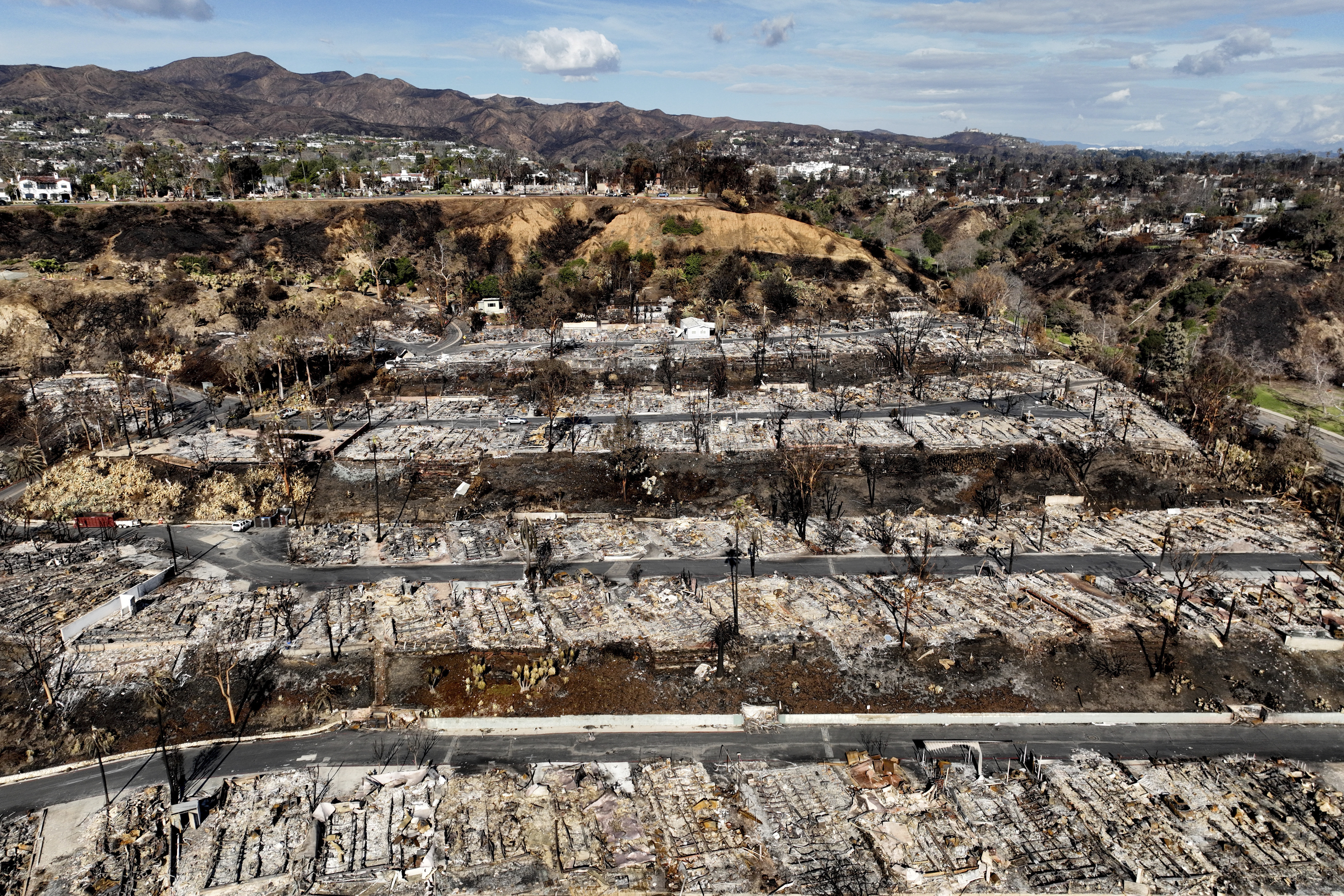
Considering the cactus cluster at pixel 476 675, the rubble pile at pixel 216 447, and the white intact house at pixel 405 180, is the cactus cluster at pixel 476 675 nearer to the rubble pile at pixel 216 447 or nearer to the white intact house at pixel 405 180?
the rubble pile at pixel 216 447

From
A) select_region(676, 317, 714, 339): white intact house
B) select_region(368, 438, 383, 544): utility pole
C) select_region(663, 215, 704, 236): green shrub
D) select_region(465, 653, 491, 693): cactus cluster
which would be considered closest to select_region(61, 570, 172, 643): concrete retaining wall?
select_region(368, 438, 383, 544): utility pole

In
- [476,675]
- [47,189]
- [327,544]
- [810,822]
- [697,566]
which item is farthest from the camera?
[47,189]

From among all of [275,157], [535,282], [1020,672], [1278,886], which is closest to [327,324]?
[535,282]

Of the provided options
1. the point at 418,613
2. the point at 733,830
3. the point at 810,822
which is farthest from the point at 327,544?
the point at 810,822

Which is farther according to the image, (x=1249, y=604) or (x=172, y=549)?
(x=172, y=549)

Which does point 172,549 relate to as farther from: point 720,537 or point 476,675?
point 720,537

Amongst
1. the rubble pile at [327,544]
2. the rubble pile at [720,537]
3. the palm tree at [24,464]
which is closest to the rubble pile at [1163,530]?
the rubble pile at [720,537]

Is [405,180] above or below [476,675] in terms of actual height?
above

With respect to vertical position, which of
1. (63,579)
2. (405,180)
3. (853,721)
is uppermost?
(405,180)

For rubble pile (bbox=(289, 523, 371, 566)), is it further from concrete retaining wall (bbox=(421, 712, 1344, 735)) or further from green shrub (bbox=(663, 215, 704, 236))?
green shrub (bbox=(663, 215, 704, 236))
